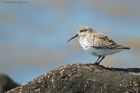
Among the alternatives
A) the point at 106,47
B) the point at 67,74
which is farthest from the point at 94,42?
the point at 67,74

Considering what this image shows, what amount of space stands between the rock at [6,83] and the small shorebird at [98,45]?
21.3ft

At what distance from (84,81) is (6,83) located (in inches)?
353

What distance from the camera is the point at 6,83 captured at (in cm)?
2633

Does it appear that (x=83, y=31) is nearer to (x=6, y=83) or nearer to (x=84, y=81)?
(x=84, y=81)

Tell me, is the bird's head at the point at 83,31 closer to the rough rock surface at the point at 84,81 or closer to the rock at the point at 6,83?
the rough rock surface at the point at 84,81

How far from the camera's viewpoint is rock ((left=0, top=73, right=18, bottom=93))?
25.9 meters

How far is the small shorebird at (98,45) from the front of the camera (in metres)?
19.5

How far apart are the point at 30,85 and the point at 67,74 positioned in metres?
0.96

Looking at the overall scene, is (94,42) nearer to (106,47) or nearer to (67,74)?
(106,47)

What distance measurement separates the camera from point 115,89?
57.4 feet

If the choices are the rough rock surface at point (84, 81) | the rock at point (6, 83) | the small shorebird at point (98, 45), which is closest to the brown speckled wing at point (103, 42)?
the small shorebird at point (98, 45)

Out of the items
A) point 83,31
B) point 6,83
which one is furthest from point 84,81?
point 6,83

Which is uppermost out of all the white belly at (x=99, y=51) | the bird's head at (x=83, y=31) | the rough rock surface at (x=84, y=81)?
the bird's head at (x=83, y=31)

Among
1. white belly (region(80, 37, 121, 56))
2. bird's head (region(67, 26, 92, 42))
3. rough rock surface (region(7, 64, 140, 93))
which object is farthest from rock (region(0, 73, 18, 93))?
rough rock surface (region(7, 64, 140, 93))
